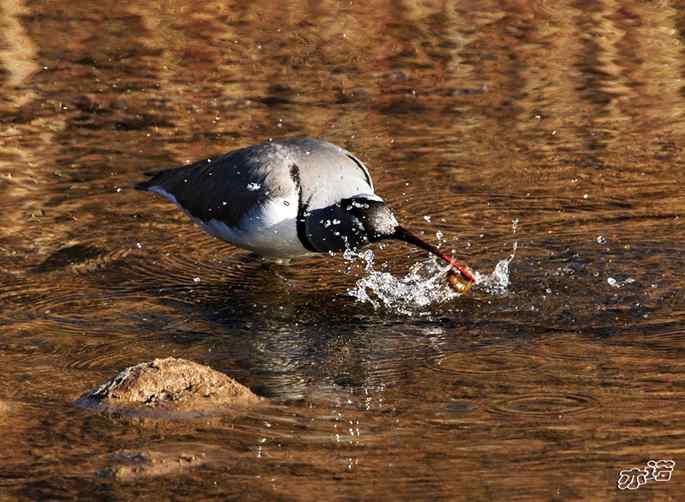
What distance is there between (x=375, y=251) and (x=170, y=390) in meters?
2.84

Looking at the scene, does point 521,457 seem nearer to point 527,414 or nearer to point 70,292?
point 527,414

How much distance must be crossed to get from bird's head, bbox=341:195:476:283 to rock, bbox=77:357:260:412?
75.4 inches

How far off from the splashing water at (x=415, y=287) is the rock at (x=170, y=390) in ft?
5.66

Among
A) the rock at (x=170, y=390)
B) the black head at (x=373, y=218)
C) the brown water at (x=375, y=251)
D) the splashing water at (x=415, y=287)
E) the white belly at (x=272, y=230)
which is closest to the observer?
the brown water at (x=375, y=251)

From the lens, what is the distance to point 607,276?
7.78 meters

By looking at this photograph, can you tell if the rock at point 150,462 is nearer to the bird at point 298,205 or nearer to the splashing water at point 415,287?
the splashing water at point 415,287

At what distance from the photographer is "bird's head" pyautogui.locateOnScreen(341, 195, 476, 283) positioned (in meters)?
7.62

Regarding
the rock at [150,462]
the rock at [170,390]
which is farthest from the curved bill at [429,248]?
the rock at [150,462]

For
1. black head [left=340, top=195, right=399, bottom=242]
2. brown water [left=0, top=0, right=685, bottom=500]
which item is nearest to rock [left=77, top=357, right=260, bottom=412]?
brown water [left=0, top=0, right=685, bottom=500]

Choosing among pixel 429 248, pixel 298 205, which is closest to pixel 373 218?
pixel 429 248

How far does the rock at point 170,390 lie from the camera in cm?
581

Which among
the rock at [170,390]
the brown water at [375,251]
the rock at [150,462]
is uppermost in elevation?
the rock at [150,462]

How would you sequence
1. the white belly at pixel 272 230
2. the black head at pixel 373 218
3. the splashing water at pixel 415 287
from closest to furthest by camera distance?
the splashing water at pixel 415 287 < the black head at pixel 373 218 < the white belly at pixel 272 230

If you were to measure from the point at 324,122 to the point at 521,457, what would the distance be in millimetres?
6124
